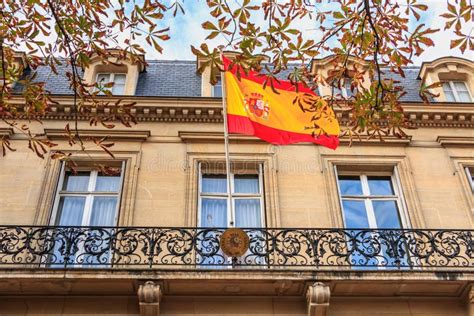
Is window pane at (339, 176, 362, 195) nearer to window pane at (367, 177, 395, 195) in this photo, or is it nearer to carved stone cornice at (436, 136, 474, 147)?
window pane at (367, 177, 395, 195)

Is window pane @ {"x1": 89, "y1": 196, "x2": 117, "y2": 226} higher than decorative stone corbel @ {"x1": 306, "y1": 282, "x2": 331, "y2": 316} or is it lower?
higher

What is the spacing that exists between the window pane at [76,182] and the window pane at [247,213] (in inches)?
122

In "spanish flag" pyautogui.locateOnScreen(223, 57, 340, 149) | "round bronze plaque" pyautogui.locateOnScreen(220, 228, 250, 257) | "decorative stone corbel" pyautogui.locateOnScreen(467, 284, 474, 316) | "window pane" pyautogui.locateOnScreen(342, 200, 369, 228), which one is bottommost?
"decorative stone corbel" pyautogui.locateOnScreen(467, 284, 474, 316)

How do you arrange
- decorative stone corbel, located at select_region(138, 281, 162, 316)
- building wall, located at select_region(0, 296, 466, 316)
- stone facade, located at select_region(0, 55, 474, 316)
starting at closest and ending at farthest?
decorative stone corbel, located at select_region(138, 281, 162, 316)
stone facade, located at select_region(0, 55, 474, 316)
building wall, located at select_region(0, 296, 466, 316)

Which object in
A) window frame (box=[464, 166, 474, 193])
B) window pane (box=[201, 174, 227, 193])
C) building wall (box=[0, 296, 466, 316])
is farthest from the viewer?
window frame (box=[464, 166, 474, 193])

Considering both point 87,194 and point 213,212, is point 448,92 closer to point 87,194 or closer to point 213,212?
point 213,212

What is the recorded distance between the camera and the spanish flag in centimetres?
988

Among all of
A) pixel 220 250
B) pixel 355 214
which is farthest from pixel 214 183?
pixel 355 214

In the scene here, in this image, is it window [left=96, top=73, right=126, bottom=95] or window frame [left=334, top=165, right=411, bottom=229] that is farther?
window [left=96, top=73, right=126, bottom=95]

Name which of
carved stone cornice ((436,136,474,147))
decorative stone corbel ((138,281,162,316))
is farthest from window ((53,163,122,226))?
carved stone cornice ((436,136,474,147))

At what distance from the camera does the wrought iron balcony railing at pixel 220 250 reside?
8.73 m

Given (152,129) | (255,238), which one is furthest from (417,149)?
(152,129)

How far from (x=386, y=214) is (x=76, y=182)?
6.25 meters

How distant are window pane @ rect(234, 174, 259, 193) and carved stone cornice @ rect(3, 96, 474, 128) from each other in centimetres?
146
